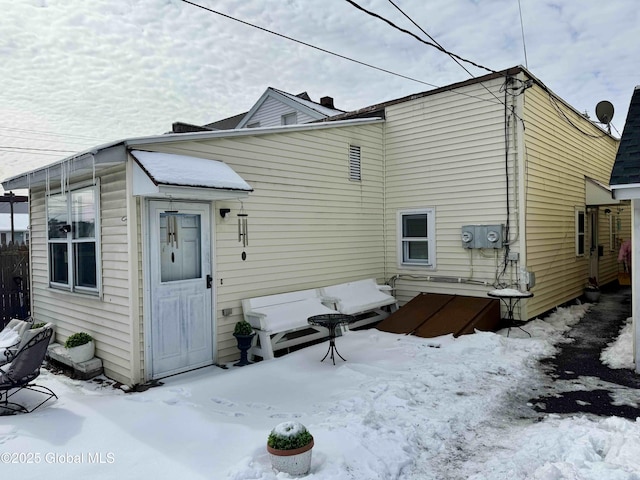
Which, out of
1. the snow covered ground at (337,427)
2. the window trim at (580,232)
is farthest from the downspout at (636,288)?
the window trim at (580,232)

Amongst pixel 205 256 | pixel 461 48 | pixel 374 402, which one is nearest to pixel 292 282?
pixel 205 256

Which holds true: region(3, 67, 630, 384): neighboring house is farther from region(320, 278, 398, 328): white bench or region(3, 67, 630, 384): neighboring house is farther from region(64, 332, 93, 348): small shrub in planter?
region(320, 278, 398, 328): white bench

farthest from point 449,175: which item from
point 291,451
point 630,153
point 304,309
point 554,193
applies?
point 291,451

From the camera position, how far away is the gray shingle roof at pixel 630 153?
17.6 ft

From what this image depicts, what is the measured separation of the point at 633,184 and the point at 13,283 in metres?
11.6

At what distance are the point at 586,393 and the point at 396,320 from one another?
3475 mm

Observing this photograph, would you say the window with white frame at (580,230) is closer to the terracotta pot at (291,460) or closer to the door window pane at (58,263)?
the terracotta pot at (291,460)

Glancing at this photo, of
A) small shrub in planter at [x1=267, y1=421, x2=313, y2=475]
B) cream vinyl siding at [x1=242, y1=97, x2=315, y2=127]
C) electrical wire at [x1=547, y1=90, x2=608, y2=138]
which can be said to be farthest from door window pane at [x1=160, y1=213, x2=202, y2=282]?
cream vinyl siding at [x1=242, y1=97, x2=315, y2=127]

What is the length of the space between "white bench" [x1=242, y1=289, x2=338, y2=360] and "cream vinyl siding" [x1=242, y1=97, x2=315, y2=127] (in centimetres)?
973

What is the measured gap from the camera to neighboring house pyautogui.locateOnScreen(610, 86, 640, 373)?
533 centimetres

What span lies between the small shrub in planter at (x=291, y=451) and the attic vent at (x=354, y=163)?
20.8 feet

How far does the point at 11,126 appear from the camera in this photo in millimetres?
20359

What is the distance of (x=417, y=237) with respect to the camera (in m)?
9.12

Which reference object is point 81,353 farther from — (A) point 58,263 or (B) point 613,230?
(B) point 613,230
